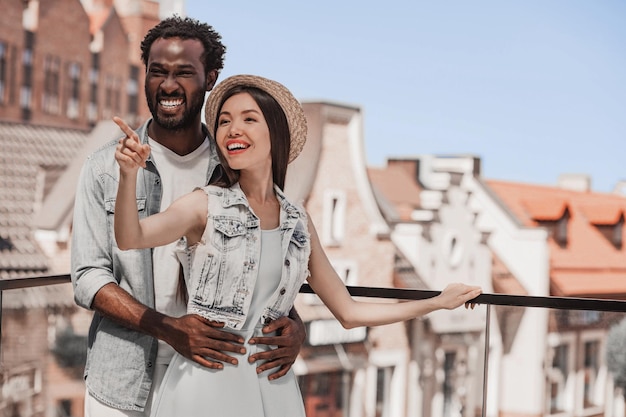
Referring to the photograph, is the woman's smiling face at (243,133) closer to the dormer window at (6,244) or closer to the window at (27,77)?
the dormer window at (6,244)

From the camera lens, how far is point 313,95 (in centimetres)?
3944

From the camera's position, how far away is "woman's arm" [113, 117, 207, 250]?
1292 millimetres

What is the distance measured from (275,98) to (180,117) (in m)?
0.19

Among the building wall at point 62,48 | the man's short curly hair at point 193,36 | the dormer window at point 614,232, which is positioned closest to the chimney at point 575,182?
the dormer window at point 614,232

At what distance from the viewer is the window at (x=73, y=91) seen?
24484 millimetres

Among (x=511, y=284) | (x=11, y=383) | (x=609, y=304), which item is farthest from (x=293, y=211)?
(x=511, y=284)

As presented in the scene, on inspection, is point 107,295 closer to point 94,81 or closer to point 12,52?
point 12,52

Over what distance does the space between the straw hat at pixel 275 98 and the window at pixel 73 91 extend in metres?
23.5

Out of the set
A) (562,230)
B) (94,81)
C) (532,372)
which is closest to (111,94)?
(94,81)

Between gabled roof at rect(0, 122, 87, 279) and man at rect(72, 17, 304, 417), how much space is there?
64.9ft

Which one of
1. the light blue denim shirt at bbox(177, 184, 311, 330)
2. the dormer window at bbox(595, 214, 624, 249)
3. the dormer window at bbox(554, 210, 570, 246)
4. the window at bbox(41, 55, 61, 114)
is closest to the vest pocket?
the light blue denim shirt at bbox(177, 184, 311, 330)

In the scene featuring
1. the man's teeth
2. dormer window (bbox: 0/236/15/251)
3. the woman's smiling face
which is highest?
the man's teeth

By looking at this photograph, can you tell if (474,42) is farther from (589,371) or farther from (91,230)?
(91,230)

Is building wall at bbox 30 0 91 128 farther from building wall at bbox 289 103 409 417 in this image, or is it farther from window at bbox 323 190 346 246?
window at bbox 323 190 346 246
